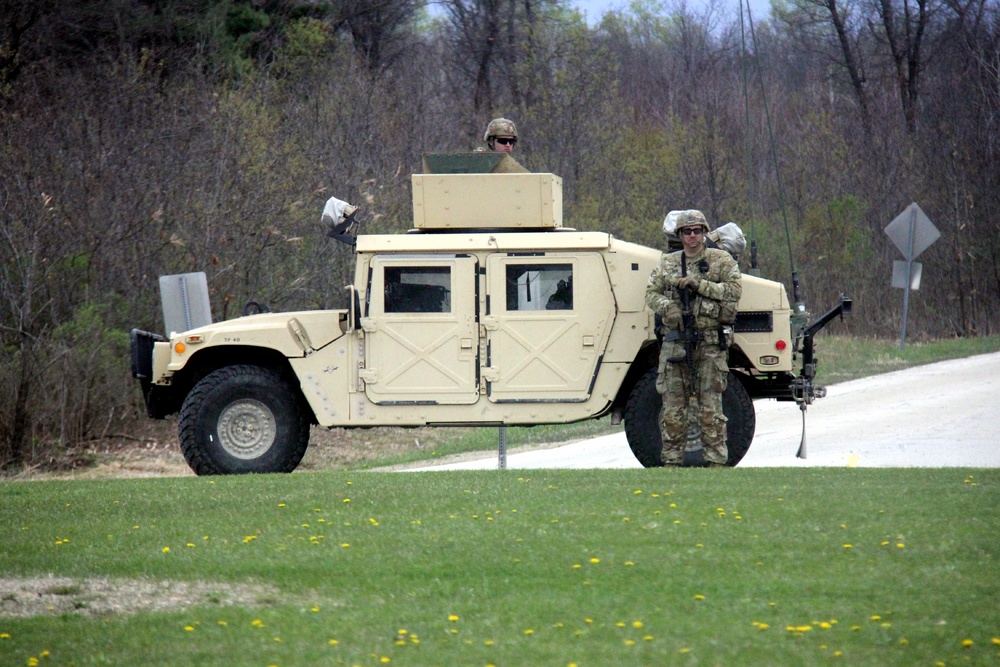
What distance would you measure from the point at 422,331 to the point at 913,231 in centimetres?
1677

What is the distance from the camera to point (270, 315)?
10.6 metres

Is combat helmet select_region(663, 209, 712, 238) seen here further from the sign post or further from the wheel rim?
the sign post

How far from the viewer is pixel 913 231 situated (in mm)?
24688

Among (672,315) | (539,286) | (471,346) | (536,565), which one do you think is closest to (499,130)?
(539,286)

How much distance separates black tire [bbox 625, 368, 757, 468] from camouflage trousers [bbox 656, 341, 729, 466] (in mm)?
205

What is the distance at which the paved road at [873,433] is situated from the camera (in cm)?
1302

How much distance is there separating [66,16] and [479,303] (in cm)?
1772

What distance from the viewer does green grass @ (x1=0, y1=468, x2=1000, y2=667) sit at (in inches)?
205

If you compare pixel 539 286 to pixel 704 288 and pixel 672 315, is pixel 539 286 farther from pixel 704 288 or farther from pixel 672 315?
pixel 704 288

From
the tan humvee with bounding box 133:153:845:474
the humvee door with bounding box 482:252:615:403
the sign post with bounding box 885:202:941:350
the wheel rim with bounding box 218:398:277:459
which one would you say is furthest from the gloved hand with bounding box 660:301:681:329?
the sign post with bounding box 885:202:941:350

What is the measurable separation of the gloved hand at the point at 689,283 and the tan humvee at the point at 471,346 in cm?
46

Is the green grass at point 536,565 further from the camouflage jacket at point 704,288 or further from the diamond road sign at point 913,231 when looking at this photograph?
the diamond road sign at point 913,231

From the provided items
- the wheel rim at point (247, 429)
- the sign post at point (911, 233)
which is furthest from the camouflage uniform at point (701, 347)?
the sign post at point (911, 233)

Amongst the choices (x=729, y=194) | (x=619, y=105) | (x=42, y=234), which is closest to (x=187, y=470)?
(x=42, y=234)
